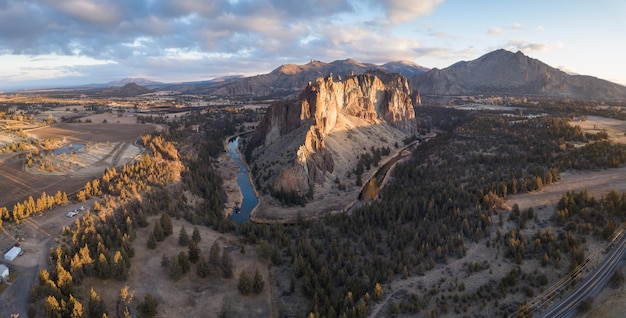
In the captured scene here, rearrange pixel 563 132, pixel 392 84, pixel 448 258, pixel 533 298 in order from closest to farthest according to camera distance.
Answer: pixel 533 298 → pixel 448 258 → pixel 563 132 → pixel 392 84

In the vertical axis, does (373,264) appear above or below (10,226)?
below

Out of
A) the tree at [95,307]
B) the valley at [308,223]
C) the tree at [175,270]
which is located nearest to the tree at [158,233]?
the valley at [308,223]

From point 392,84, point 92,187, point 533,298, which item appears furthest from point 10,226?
point 392,84

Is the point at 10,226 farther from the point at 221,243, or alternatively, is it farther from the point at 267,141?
the point at 267,141

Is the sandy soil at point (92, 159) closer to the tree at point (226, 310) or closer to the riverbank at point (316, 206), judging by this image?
the riverbank at point (316, 206)

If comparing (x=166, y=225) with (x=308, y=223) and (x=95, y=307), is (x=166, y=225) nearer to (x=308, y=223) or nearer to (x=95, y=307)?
(x=95, y=307)

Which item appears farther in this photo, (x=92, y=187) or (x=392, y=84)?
(x=392, y=84)

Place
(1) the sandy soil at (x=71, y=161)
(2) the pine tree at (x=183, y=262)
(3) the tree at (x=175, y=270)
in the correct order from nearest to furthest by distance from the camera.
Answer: (3) the tree at (x=175, y=270), (2) the pine tree at (x=183, y=262), (1) the sandy soil at (x=71, y=161)
